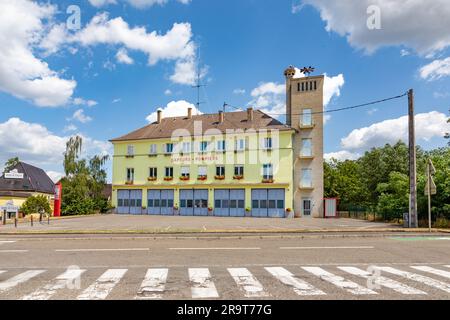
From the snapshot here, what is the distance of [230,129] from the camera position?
44656mm

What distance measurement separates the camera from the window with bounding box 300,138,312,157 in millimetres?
42594

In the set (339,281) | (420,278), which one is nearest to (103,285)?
(339,281)

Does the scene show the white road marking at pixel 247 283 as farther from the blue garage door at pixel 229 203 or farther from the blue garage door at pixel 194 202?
the blue garage door at pixel 194 202

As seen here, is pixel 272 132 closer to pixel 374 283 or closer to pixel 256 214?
pixel 256 214

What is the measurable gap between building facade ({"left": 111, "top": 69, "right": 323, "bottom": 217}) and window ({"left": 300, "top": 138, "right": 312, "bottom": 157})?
3cm

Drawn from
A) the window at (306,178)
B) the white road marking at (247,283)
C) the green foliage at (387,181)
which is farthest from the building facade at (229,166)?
the white road marking at (247,283)

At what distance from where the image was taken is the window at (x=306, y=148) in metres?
42.6

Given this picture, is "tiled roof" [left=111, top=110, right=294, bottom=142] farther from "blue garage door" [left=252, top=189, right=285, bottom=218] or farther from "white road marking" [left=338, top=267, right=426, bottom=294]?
"white road marking" [left=338, top=267, right=426, bottom=294]

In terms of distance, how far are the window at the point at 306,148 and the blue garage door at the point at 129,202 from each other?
21198 mm

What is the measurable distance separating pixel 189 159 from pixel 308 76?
57.5 feet

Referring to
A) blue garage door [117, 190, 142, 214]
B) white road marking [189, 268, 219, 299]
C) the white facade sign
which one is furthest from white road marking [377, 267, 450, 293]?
the white facade sign

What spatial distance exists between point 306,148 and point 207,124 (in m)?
13.0

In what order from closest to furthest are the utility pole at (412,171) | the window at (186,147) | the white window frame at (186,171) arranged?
the utility pole at (412,171) < the white window frame at (186,171) < the window at (186,147)
